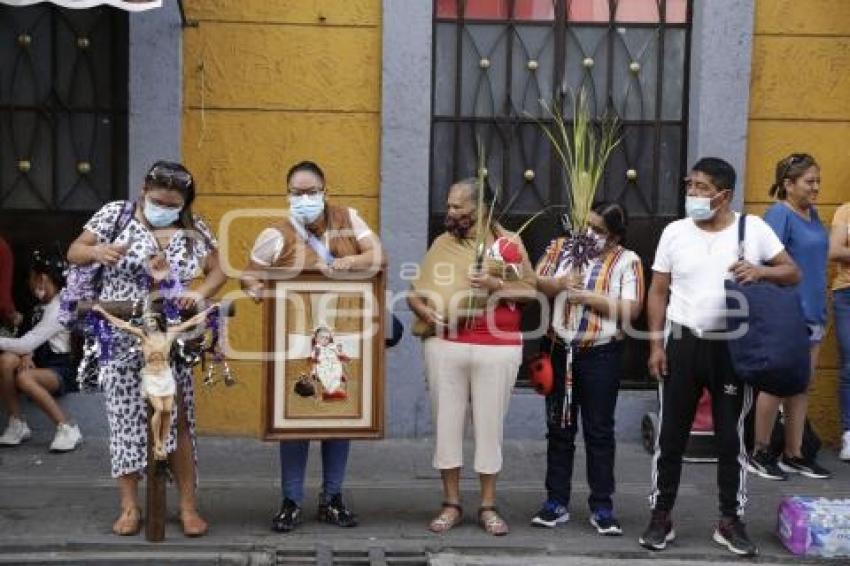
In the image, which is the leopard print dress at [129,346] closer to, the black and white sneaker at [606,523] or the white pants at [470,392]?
the white pants at [470,392]

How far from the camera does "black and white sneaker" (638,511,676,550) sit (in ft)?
20.7

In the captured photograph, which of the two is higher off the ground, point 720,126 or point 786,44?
point 786,44

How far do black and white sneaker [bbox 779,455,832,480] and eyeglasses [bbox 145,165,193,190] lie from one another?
4.26 metres

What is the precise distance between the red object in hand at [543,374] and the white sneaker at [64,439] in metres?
3.22

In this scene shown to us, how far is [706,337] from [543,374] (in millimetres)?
845

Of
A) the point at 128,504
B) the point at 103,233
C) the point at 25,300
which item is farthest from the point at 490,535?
the point at 25,300

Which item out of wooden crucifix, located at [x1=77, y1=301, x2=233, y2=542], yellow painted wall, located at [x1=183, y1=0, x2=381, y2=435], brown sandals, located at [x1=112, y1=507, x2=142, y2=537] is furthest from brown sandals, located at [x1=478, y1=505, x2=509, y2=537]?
yellow painted wall, located at [x1=183, y1=0, x2=381, y2=435]

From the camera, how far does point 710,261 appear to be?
6191 mm

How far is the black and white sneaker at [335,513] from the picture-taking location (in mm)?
6535

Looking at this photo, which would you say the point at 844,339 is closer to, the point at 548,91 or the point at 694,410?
the point at 694,410

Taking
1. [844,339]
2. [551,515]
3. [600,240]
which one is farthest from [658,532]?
[844,339]

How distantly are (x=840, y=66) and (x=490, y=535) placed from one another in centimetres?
423

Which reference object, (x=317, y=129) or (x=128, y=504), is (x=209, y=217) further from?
(x=128, y=504)

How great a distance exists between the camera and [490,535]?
6.46 metres
